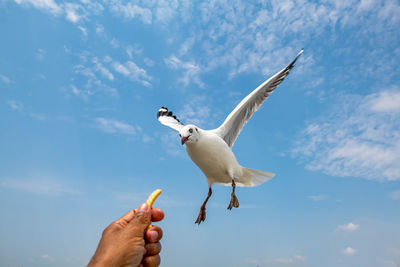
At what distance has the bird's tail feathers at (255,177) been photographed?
3311 millimetres

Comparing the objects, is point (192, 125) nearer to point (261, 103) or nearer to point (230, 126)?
point (230, 126)

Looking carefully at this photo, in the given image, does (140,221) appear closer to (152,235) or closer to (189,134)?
(152,235)

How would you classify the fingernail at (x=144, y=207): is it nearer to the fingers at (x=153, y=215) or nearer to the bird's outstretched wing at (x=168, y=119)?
the fingers at (x=153, y=215)

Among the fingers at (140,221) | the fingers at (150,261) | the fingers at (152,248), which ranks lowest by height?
the fingers at (150,261)

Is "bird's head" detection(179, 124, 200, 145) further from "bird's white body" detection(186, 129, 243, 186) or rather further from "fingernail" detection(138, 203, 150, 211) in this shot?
"fingernail" detection(138, 203, 150, 211)

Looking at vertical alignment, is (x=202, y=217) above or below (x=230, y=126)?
below

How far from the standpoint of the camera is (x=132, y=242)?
1.26m

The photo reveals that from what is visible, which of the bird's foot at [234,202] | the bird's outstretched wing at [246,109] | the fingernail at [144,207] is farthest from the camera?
→ the bird's outstretched wing at [246,109]

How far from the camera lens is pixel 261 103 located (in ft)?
12.7

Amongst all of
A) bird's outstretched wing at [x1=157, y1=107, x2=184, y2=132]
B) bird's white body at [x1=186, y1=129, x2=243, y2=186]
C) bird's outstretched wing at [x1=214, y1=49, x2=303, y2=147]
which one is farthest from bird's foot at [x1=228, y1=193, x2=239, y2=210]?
bird's outstretched wing at [x1=157, y1=107, x2=184, y2=132]

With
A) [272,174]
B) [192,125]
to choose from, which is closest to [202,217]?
[192,125]

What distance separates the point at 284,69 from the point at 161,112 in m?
1.92

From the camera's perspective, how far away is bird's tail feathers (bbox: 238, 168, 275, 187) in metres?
3.31

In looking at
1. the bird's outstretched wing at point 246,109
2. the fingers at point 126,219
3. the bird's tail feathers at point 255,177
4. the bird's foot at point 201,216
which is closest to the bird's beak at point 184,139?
the bird's foot at point 201,216
